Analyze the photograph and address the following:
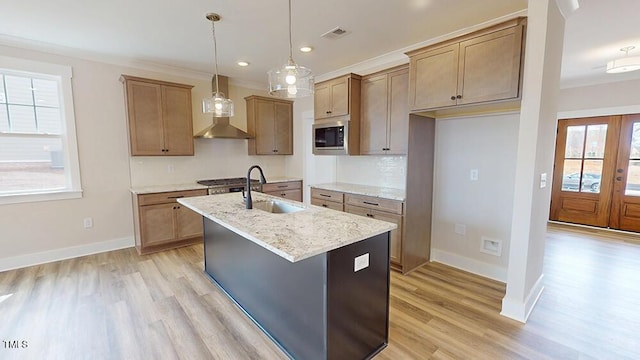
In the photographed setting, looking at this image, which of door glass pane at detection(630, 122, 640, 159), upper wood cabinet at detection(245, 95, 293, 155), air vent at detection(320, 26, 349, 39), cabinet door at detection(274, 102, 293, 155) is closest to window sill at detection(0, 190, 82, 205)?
upper wood cabinet at detection(245, 95, 293, 155)

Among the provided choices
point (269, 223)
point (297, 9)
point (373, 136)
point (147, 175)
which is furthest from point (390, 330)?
point (147, 175)

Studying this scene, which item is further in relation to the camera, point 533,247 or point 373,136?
point 373,136

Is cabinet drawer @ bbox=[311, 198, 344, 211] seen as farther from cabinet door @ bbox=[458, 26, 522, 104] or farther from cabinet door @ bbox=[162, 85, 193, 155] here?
cabinet door @ bbox=[162, 85, 193, 155]

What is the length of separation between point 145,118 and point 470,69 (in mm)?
4018

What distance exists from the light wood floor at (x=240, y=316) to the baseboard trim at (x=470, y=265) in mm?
117

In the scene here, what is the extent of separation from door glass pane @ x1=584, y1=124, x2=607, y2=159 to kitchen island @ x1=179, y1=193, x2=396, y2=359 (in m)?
5.49

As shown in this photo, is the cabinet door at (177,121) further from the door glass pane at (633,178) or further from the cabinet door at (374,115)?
the door glass pane at (633,178)

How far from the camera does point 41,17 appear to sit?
2.64 meters

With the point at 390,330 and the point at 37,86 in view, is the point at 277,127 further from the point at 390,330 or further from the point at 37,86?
the point at 390,330

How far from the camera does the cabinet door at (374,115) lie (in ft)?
11.3

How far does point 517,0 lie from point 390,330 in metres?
2.97

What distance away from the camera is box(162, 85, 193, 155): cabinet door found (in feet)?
13.1

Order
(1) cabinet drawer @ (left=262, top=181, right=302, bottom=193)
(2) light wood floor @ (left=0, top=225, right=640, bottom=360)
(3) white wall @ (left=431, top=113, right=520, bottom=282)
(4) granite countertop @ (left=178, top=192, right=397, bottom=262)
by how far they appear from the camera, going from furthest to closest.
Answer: (1) cabinet drawer @ (left=262, top=181, right=302, bottom=193) < (3) white wall @ (left=431, top=113, right=520, bottom=282) < (2) light wood floor @ (left=0, top=225, right=640, bottom=360) < (4) granite countertop @ (left=178, top=192, right=397, bottom=262)

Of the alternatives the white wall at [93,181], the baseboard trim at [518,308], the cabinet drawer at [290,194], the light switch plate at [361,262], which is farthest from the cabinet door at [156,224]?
the baseboard trim at [518,308]
